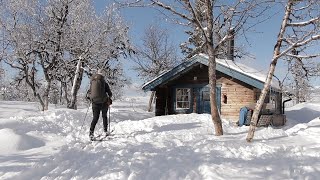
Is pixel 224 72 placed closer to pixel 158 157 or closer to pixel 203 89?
pixel 203 89

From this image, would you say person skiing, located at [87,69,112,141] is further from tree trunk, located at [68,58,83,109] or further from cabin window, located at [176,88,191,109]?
tree trunk, located at [68,58,83,109]

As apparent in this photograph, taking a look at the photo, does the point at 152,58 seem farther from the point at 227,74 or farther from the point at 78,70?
the point at 227,74

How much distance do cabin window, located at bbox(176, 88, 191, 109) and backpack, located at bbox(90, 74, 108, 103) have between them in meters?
10.4

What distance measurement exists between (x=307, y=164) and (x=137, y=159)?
3311 millimetres

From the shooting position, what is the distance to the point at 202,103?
19984 mm

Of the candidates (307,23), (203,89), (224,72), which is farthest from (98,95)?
(203,89)

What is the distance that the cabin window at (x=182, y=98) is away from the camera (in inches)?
806

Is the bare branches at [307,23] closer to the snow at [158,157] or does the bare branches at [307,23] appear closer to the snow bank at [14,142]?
the snow at [158,157]

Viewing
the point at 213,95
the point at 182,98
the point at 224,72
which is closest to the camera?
the point at 213,95

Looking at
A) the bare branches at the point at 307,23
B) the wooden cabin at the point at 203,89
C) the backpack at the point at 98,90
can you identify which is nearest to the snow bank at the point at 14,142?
the backpack at the point at 98,90

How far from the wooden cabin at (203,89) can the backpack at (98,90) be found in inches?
360

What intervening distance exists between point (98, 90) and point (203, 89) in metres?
10.5

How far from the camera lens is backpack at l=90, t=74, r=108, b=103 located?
34.1ft

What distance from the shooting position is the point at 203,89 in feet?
65.4
